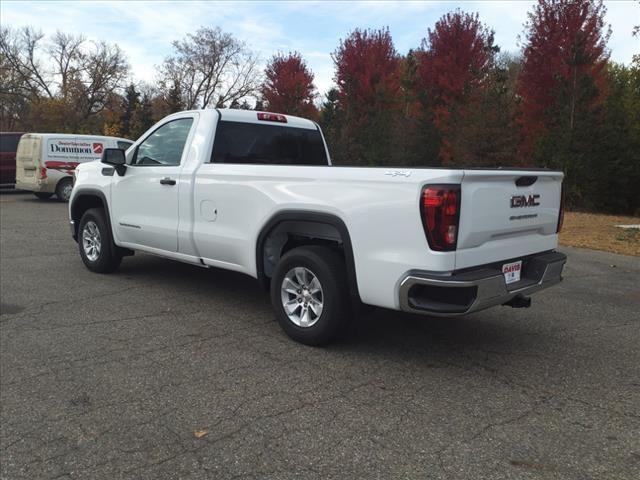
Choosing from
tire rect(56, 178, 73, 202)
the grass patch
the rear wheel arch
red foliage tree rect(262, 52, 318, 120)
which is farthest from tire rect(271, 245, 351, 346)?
red foliage tree rect(262, 52, 318, 120)

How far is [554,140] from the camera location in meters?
17.6

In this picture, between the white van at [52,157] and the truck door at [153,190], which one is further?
the white van at [52,157]

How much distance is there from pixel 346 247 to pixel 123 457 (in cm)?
201

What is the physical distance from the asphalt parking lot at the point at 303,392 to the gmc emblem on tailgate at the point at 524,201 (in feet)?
3.91

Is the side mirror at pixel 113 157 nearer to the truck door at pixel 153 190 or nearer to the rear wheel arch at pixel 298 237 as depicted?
the truck door at pixel 153 190

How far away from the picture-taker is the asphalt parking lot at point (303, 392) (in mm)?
2832

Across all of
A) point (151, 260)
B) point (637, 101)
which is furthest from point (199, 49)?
point (151, 260)

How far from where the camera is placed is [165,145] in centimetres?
591

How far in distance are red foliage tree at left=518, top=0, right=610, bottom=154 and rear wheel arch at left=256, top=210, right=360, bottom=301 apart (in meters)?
16.2

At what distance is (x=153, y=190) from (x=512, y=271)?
3.69 metres

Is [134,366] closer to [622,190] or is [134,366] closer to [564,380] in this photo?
[564,380]

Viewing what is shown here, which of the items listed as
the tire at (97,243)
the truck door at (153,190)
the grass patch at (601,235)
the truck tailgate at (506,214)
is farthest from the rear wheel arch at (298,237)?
the grass patch at (601,235)

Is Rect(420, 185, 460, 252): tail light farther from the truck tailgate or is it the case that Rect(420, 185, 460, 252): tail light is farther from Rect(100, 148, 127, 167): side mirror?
Rect(100, 148, 127, 167): side mirror

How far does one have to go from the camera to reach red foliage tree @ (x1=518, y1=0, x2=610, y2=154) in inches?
728
